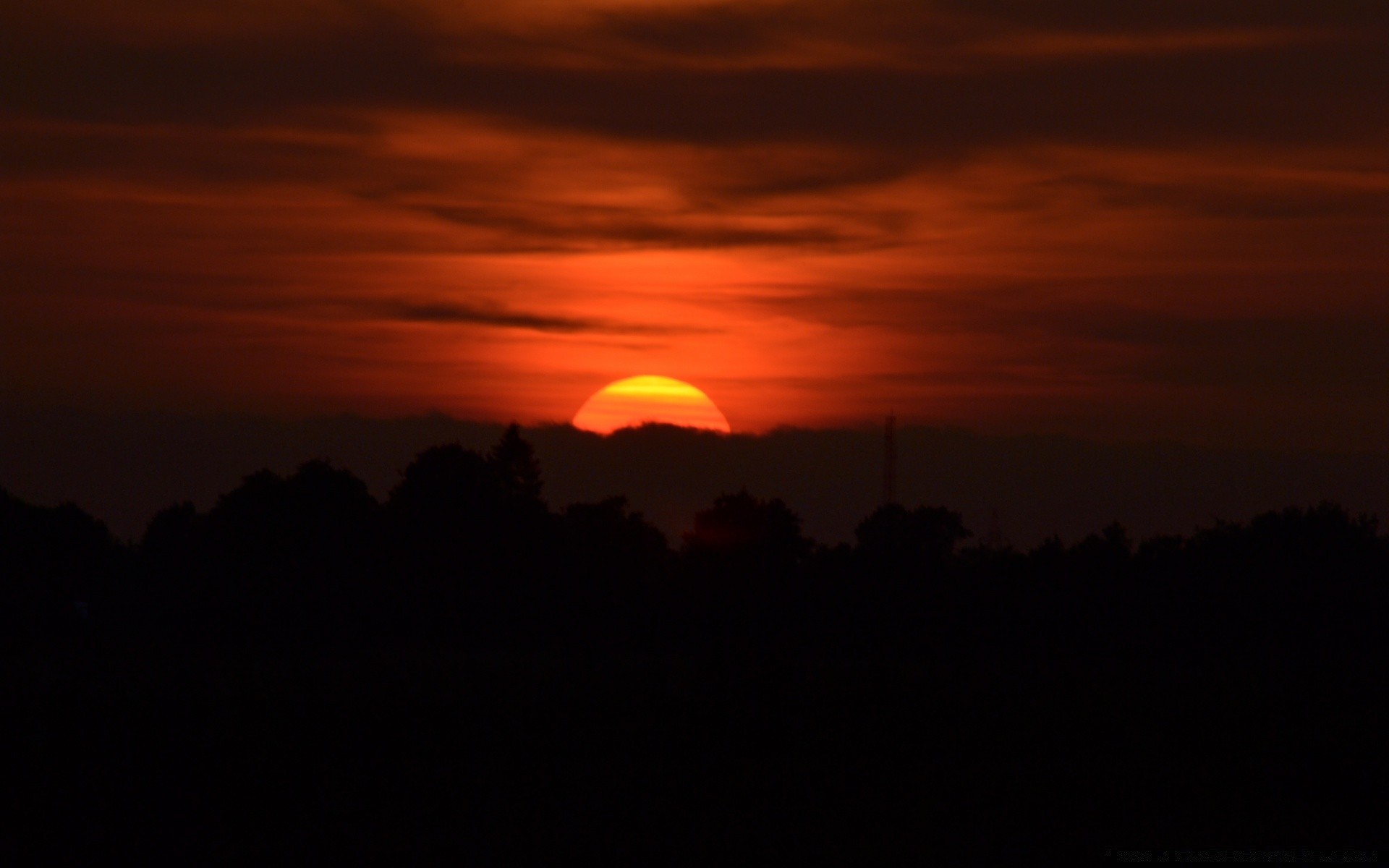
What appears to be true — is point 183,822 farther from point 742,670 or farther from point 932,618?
point 932,618

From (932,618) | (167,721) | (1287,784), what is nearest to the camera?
(1287,784)

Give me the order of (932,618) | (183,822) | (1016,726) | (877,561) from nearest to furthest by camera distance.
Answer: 1. (183,822)
2. (1016,726)
3. (932,618)
4. (877,561)

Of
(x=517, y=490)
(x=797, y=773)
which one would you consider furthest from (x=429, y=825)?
(x=517, y=490)

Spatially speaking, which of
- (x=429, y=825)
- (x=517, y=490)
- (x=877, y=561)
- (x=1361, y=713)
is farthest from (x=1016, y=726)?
(x=517, y=490)

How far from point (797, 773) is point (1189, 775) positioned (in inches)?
248

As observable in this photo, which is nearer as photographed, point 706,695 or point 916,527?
point 706,695

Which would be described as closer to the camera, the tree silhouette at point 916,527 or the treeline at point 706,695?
the treeline at point 706,695

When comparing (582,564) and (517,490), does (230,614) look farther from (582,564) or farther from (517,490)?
(517,490)

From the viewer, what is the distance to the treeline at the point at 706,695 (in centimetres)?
2258

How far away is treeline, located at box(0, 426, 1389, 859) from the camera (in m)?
22.6

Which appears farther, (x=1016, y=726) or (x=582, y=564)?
(x=582, y=564)

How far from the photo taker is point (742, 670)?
3378 cm

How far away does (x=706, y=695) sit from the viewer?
1243 inches

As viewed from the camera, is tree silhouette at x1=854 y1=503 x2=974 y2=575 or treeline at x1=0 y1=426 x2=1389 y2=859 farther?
tree silhouette at x1=854 y1=503 x2=974 y2=575
